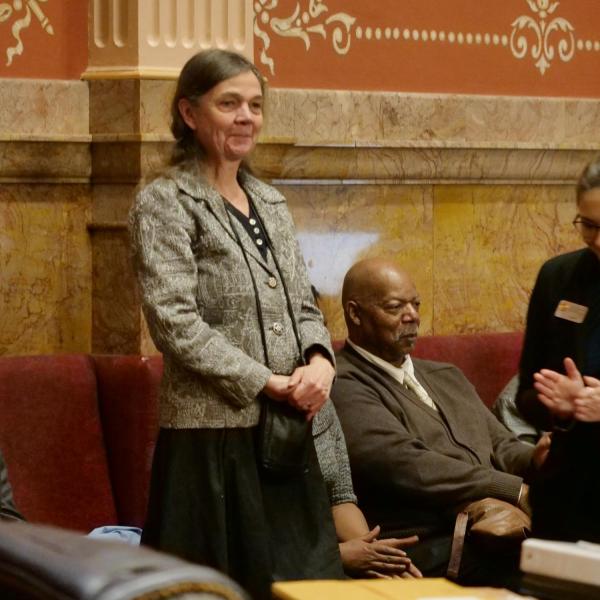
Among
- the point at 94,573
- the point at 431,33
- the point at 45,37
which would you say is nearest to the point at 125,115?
the point at 45,37

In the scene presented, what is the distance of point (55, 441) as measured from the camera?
4.54 metres

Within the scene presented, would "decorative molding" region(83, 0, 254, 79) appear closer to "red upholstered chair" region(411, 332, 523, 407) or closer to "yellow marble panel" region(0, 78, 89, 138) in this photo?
"yellow marble panel" region(0, 78, 89, 138)

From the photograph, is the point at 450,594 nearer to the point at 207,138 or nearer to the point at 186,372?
the point at 186,372

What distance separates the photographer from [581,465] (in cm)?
357

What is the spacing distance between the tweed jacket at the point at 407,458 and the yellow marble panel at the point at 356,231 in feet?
2.35

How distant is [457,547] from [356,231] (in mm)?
1590

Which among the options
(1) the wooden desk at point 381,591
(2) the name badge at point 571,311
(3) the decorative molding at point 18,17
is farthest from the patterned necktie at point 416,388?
(1) the wooden desk at point 381,591

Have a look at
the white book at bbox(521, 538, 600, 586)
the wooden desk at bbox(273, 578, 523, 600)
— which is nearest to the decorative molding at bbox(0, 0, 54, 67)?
the wooden desk at bbox(273, 578, 523, 600)

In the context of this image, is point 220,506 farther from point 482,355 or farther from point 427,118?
point 427,118

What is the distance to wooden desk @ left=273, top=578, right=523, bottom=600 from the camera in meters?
2.30

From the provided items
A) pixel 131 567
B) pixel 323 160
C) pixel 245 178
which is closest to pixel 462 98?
pixel 323 160

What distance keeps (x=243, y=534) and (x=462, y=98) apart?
273 cm

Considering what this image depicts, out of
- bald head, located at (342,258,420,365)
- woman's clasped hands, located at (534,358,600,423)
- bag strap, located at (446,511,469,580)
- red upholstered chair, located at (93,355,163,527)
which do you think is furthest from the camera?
bald head, located at (342,258,420,365)

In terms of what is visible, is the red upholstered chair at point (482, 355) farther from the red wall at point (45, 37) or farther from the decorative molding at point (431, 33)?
the red wall at point (45, 37)
